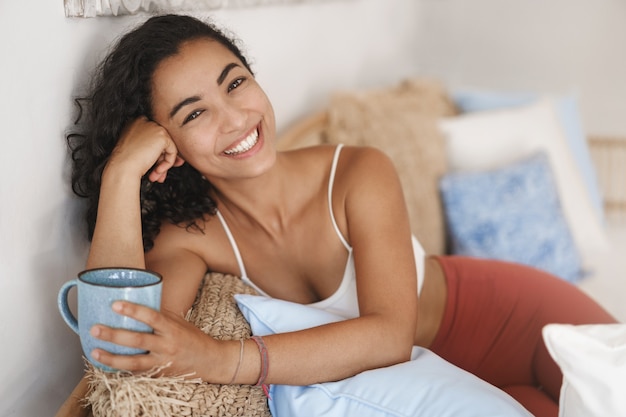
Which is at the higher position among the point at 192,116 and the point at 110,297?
the point at 192,116

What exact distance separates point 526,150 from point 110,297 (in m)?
1.86

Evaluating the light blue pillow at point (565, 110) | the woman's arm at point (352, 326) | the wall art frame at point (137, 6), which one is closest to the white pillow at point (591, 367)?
the woman's arm at point (352, 326)

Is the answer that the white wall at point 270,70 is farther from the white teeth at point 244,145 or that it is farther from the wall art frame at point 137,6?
the white teeth at point 244,145

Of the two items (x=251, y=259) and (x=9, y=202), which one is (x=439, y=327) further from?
(x=9, y=202)

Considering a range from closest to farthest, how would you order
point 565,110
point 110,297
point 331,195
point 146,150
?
point 110,297
point 146,150
point 331,195
point 565,110

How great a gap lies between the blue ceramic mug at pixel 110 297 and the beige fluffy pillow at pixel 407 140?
121cm

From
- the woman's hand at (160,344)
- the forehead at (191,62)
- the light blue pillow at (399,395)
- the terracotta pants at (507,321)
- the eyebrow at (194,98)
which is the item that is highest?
the forehead at (191,62)

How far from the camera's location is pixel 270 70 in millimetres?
2119

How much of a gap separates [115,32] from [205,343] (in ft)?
2.16

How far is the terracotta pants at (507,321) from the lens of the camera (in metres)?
1.70

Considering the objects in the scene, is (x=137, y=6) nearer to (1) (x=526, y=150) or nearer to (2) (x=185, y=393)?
(2) (x=185, y=393)

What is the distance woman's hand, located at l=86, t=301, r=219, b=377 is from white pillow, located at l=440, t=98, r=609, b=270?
5.20 feet

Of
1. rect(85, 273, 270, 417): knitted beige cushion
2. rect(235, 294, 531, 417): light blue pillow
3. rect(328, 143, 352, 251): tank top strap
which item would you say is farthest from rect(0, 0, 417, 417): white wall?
rect(328, 143, 352, 251): tank top strap

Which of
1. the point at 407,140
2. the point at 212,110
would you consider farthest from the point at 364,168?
the point at 407,140
